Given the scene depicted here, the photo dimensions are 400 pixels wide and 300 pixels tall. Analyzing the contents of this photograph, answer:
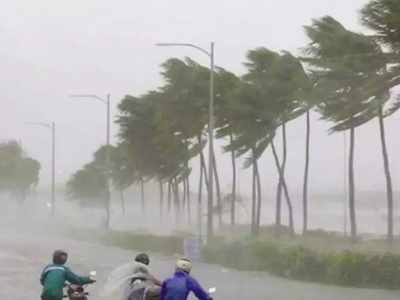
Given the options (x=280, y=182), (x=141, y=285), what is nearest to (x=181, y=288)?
(x=141, y=285)

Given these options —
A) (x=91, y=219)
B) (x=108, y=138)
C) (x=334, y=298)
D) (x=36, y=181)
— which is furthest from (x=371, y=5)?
(x=36, y=181)

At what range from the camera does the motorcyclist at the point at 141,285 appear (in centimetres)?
1077

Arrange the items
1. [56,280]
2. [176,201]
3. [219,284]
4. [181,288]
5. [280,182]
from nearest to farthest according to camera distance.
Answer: [181,288]
[56,280]
[219,284]
[280,182]
[176,201]

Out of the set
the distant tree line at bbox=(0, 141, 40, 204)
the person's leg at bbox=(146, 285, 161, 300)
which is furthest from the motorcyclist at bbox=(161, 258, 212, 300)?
the distant tree line at bbox=(0, 141, 40, 204)

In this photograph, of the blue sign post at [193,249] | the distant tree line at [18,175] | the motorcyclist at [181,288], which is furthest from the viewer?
the distant tree line at [18,175]

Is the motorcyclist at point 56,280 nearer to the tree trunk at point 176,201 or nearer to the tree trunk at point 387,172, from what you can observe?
the tree trunk at point 387,172

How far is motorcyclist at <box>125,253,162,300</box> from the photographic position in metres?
10.8

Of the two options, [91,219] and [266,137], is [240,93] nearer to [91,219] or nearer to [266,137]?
[266,137]

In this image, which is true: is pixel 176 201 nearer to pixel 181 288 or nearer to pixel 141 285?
pixel 141 285

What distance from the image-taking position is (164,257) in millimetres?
44344

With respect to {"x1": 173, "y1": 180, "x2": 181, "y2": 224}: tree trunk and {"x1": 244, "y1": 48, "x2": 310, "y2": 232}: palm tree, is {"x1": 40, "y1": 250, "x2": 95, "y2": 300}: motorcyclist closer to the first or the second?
{"x1": 244, "y1": 48, "x2": 310, "y2": 232}: palm tree

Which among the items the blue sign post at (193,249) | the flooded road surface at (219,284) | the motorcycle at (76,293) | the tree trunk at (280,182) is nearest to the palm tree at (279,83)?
the tree trunk at (280,182)

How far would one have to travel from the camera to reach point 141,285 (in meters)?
10.9

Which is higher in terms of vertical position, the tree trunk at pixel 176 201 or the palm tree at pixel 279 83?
the palm tree at pixel 279 83
